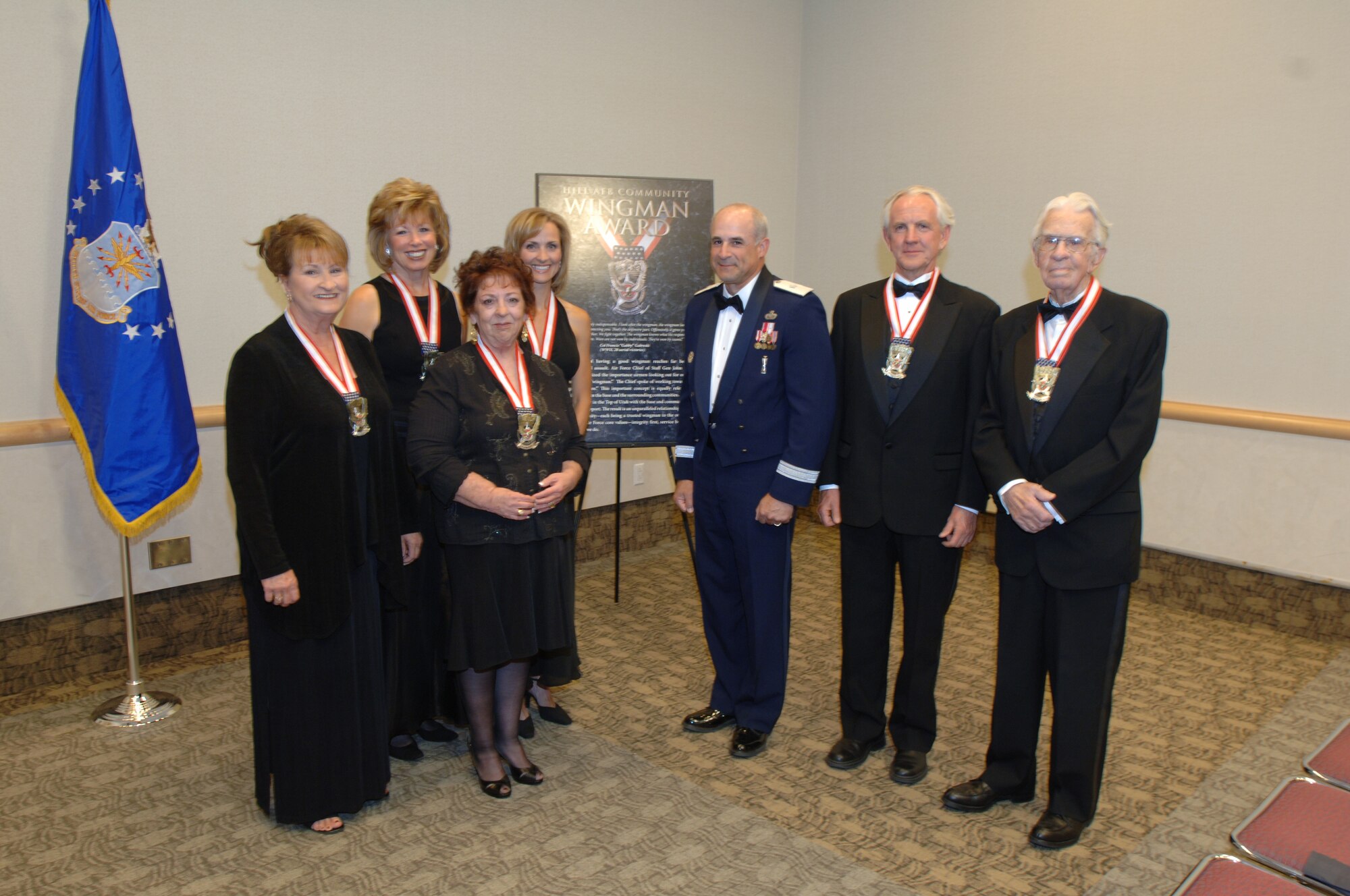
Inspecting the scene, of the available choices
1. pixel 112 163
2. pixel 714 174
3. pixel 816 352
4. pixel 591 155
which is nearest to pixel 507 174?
pixel 591 155

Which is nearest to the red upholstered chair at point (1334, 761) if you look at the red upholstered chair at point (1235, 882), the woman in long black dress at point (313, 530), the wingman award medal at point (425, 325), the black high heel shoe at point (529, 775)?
the red upholstered chair at point (1235, 882)

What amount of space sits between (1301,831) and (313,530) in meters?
2.35

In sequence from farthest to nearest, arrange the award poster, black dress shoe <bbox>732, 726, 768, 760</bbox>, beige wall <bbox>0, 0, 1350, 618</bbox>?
the award poster → beige wall <bbox>0, 0, 1350, 618</bbox> → black dress shoe <bbox>732, 726, 768, 760</bbox>

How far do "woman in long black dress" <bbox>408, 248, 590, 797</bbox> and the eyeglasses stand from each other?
148cm

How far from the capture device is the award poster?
430 cm

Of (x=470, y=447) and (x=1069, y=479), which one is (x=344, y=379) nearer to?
(x=470, y=447)

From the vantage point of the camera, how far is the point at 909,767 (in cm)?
317

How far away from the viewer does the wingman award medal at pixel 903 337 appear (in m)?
3.00

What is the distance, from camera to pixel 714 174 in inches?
243

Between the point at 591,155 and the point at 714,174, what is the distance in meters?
0.99

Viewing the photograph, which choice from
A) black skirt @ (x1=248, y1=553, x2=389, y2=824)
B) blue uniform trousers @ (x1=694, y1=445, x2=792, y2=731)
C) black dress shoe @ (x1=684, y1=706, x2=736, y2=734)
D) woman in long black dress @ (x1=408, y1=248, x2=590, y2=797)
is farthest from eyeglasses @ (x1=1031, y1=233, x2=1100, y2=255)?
black skirt @ (x1=248, y1=553, x2=389, y2=824)

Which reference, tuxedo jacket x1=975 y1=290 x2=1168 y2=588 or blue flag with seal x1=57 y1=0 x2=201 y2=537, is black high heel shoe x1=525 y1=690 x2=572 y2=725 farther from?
tuxedo jacket x1=975 y1=290 x2=1168 y2=588

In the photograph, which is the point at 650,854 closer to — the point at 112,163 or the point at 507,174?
the point at 112,163

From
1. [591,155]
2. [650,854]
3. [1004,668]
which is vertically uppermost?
[591,155]
